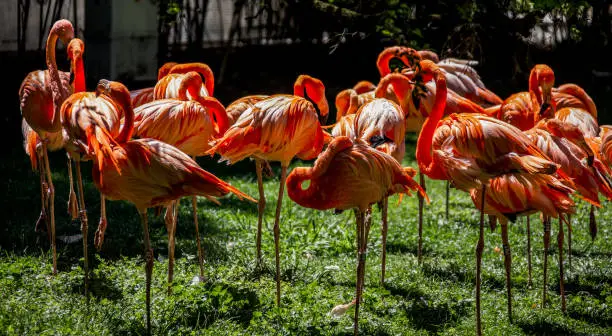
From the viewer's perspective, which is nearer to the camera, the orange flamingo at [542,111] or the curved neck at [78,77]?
the curved neck at [78,77]

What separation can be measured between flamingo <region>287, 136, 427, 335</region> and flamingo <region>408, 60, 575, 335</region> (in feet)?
1.07

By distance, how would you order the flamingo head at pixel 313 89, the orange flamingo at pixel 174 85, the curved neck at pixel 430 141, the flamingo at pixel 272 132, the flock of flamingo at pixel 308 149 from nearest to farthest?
the flock of flamingo at pixel 308 149 < the flamingo at pixel 272 132 < the curved neck at pixel 430 141 < the flamingo head at pixel 313 89 < the orange flamingo at pixel 174 85

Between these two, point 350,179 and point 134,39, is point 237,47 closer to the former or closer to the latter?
point 134,39

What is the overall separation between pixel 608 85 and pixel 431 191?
6.92 m

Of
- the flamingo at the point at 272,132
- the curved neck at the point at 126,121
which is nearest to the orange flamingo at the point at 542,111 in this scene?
the flamingo at the point at 272,132

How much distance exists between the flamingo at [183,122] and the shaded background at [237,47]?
339 cm

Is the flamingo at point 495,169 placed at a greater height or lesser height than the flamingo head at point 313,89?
lesser

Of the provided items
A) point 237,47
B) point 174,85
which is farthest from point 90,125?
point 237,47

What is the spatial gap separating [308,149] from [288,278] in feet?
3.03

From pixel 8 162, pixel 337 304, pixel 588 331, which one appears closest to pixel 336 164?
pixel 337 304

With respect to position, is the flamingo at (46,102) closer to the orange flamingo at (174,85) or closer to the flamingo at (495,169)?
the orange flamingo at (174,85)

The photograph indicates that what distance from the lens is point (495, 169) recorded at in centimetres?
417

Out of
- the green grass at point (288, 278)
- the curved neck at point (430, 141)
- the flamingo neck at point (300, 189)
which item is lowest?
the green grass at point (288, 278)

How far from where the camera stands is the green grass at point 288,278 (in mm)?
4180
